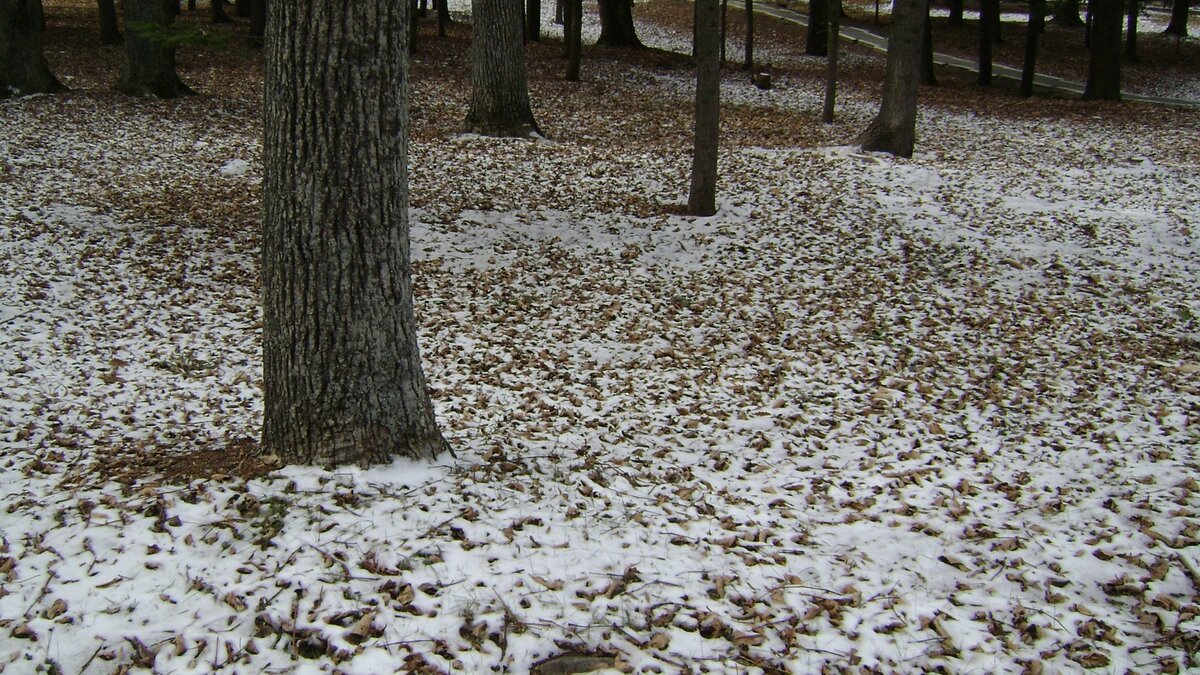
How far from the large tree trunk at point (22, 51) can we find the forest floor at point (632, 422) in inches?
15.6

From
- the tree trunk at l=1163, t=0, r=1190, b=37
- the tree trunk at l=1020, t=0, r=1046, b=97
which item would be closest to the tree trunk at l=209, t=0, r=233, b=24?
the tree trunk at l=1020, t=0, r=1046, b=97

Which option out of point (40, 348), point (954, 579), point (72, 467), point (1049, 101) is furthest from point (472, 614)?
point (1049, 101)

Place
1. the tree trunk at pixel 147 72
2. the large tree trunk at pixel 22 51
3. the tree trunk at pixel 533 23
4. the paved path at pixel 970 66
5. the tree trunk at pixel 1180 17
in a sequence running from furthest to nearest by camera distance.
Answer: the tree trunk at pixel 1180 17
the tree trunk at pixel 533 23
the paved path at pixel 970 66
the tree trunk at pixel 147 72
the large tree trunk at pixel 22 51

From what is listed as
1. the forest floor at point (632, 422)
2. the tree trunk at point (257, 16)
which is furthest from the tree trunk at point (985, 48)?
the tree trunk at point (257, 16)

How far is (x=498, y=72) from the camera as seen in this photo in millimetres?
13953

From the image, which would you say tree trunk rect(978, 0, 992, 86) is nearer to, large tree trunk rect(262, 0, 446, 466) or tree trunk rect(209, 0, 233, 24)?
tree trunk rect(209, 0, 233, 24)

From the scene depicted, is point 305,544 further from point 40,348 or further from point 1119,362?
point 1119,362

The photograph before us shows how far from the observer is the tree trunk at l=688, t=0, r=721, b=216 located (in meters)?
10.2

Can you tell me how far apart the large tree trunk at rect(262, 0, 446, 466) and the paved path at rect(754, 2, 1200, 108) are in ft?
83.8

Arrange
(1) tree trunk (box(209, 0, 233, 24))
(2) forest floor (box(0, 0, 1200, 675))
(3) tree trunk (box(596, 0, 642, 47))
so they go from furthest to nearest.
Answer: (3) tree trunk (box(596, 0, 642, 47)), (1) tree trunk (box(209, 0, 233, 24)), (2) forest floor (box(0, 0, 1200, 675))

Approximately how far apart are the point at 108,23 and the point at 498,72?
48.6 feet

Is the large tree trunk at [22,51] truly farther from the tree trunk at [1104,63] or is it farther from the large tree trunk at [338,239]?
the tree trunk at [1104,63]

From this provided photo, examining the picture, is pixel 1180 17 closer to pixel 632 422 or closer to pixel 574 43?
pixel 574 43

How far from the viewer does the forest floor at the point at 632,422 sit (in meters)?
3.97
